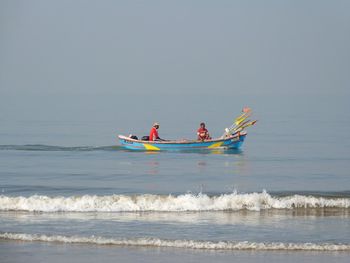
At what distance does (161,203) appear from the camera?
75.7 ft

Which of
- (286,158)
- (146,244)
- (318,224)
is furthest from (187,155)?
(146,244)

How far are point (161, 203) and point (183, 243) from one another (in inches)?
213

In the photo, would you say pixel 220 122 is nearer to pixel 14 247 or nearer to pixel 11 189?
pixel 11 189

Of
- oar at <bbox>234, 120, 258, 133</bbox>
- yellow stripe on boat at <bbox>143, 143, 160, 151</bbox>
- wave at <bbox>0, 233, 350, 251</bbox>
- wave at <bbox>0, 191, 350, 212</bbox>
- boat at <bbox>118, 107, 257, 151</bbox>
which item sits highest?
oar at <bbox>234, 120, 258, 133</bbox>

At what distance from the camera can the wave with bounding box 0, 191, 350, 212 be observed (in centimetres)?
2269

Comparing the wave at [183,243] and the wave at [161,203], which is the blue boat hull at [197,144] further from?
the wave at [183,243]

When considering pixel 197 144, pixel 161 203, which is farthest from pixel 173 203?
pixel 197 144

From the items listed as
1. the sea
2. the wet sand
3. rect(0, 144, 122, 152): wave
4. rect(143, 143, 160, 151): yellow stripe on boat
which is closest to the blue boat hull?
rect(143, 143, 160, 151): yellow stripe on boat

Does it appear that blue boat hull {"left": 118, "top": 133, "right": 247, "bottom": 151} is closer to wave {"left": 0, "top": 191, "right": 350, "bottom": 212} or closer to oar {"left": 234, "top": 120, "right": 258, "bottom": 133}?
oar {"left": 234, "top": 120, "right": 258, "bottom": 133}

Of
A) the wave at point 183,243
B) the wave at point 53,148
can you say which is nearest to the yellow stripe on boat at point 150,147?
the wave at point 53,148

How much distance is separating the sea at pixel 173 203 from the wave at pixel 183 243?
0.9 inches

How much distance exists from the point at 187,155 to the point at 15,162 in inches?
311

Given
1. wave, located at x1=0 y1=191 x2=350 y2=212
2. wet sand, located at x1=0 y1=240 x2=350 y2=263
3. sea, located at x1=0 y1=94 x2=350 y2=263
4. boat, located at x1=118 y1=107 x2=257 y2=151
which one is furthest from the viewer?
boat, located at x1=118 y1=107 x2=257 y2=151

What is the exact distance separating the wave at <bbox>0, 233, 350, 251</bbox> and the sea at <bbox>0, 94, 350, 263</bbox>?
0.07 ft
